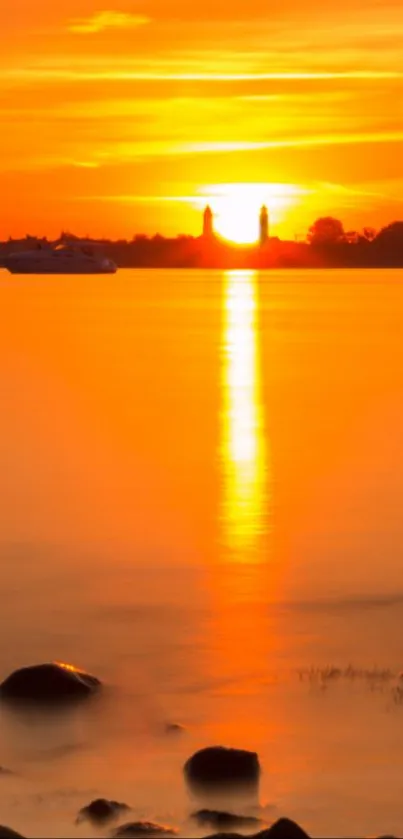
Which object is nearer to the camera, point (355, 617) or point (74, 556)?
point (355, 617)

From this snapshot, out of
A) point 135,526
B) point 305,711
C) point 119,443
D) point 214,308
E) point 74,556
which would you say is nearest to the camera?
point 305,711

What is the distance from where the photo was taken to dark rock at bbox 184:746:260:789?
9.47 metres

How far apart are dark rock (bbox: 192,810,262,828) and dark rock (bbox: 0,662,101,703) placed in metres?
2.23

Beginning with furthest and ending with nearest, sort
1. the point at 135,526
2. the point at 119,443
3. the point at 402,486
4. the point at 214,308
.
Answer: the point at 214,308 → the point at 119,443 → the point at 402,486 → the point at 135,526

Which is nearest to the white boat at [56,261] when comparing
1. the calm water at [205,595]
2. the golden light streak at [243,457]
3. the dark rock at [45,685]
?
the golden light streak at [243,457]

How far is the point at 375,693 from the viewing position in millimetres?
11391

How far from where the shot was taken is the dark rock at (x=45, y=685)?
11.0 m

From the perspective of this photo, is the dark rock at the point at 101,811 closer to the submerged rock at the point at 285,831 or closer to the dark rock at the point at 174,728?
the submerged rock at the point at 285,831

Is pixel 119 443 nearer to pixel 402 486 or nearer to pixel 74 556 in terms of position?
pixel 402 486

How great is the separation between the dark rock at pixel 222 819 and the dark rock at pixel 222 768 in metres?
0.48

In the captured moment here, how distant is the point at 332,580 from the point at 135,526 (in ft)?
11.8

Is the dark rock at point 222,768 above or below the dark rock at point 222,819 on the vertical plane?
above

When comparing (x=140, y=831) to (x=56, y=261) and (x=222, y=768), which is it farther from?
(x=56, y=261)

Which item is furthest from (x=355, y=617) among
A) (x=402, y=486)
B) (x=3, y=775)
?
(x=402, y=486)
